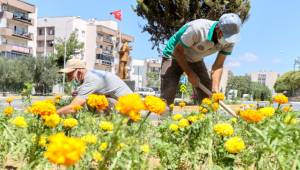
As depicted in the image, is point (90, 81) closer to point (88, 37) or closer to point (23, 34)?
point (23, 34)

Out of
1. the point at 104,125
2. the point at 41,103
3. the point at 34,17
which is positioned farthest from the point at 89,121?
the point at 34,17

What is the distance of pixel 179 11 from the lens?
2528cm

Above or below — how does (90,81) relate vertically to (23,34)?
below

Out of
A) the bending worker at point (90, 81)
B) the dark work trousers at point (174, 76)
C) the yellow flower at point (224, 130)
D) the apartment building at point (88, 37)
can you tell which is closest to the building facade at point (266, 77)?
the apartment building at point (88, 37)

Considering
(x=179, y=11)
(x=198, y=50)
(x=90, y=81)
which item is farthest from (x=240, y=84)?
(x=90, y=81)

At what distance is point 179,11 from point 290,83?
6769cm

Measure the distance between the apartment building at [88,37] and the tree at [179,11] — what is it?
140 feet

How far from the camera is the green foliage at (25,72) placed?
4769 centimetres

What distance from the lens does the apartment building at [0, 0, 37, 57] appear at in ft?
193

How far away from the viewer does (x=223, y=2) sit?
25.9 meters

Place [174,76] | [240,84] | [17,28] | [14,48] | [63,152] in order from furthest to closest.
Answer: [240,84] < [17,28] < [14,48] < [174,76] < [63,152]

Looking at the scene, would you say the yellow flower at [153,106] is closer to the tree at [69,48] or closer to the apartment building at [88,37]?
the tree at [69,48]

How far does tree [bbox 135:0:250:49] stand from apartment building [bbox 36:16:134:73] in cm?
Result: 4265

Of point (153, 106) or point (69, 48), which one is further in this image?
point (69, 48)
